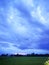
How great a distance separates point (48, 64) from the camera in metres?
58.0
